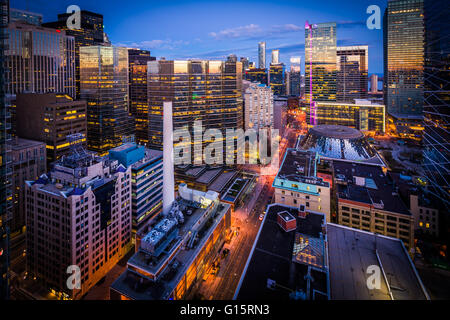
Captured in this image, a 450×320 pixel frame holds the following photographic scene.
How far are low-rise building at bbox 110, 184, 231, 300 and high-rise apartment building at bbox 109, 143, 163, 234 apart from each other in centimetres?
1328

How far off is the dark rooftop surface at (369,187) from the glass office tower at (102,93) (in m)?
113

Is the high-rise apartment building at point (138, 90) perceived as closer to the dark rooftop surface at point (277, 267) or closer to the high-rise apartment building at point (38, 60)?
the high-rise apartment building at point (38, 60)

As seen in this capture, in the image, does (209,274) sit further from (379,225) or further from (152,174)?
(379,225)

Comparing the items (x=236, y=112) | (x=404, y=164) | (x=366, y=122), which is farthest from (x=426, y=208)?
(x=366, y=122)

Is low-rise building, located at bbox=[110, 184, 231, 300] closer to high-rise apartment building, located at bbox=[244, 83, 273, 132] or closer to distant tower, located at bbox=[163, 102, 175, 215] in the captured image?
distant tower, located at bbox=[163, 102, 175, 215]

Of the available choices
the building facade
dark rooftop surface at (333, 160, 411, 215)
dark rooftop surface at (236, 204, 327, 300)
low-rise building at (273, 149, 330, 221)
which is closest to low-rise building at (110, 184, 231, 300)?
dark rooftop surface at (236, 204, 327, 300)

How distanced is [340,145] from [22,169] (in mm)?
124665

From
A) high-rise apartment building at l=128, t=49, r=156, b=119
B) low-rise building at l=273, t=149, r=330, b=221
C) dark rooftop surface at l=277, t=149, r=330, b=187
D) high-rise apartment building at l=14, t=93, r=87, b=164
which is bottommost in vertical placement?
low-rise building at l=273, t=149, r=330, b=221

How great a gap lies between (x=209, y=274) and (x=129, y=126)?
11095 cm

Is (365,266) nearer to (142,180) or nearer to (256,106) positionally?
(142,180)

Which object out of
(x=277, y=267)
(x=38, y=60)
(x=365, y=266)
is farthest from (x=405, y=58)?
(x=38, y=60)

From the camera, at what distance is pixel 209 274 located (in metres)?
53.9

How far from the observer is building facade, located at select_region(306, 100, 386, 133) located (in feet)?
539

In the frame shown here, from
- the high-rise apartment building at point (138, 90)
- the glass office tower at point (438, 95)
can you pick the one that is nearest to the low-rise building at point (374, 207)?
the glass office tower at point (438, 95)
